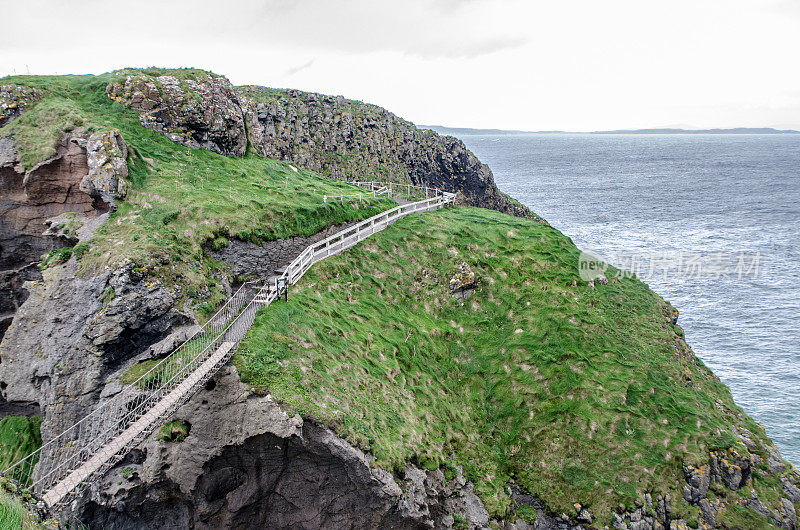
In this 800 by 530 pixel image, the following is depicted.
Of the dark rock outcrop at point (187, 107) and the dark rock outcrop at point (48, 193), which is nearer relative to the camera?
the dark rock outcrop at point (48, 193)

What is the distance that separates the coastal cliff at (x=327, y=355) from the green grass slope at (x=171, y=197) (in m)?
0.14

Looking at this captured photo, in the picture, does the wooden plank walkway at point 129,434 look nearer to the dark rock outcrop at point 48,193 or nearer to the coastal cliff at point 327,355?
the coastal cliff at point 327,355

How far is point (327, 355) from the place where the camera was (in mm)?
18109

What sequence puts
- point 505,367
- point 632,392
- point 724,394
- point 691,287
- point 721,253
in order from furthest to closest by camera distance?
point 721,253, point 691,287, point 724,394, point 505,367, point 632,392

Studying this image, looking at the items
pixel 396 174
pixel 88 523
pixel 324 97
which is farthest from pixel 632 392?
pixel 324 97

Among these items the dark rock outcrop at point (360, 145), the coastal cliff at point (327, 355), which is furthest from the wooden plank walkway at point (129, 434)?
the dark rock outcrop at point (360, 145)

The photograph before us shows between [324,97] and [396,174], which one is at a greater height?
[324,97]

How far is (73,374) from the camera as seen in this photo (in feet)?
53.6

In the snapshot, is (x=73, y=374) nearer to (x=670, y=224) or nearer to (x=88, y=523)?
(x=88, y=523)

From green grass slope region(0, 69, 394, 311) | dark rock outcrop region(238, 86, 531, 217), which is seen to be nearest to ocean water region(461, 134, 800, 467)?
dark rock outcrop region(238, 86, 531, 217)

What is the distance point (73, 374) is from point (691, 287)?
59302 mm

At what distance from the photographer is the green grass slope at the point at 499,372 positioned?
17.5m

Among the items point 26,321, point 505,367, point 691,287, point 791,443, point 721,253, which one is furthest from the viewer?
point 721,253

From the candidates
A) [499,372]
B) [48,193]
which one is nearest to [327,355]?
[499,372]
